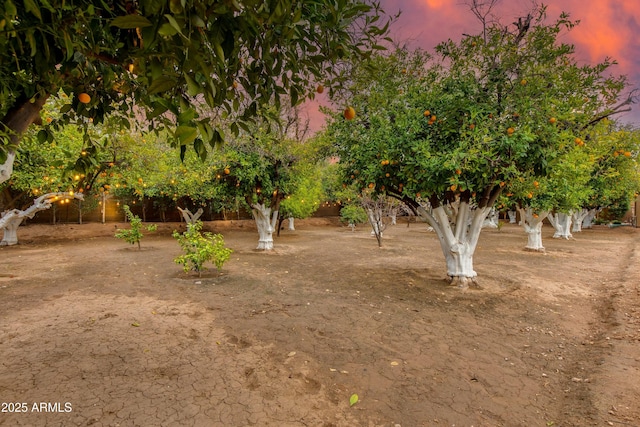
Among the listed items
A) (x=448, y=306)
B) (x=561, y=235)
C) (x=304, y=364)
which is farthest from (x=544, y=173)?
(x=561, y=235)

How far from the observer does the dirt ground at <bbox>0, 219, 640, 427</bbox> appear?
3137mm

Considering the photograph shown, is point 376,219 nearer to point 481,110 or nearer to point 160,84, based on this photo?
point 481,110

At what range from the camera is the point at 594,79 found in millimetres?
6059

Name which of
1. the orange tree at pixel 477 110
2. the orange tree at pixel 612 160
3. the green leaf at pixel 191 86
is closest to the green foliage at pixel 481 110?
the orange tree at pixel 477 110

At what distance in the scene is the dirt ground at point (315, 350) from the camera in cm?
314

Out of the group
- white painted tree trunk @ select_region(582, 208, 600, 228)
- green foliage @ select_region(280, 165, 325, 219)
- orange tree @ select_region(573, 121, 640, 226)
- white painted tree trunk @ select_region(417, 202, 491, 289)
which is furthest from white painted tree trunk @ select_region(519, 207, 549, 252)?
white painted tree trunk @ select_region(582, 208, 600, 228)

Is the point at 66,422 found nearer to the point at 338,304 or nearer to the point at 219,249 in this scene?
the point at 338,304

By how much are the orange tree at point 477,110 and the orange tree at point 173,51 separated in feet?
12.0

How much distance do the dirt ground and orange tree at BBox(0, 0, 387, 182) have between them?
8.18ft

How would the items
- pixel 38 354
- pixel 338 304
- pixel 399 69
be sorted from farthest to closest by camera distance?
1. pixel 399 69
2. pixel 338 304
3. pixel 38 354

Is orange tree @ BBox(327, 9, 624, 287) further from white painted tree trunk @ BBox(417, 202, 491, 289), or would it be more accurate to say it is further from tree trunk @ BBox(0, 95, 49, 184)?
tree trunk @ BBox(0, 95, 49, 184)

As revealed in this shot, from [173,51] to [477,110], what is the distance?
20.0ft

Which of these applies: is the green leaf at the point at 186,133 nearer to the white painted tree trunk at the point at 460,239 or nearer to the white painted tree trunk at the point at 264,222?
the white painted tree trunk at the point at 460,239

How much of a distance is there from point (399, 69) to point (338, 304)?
→ 5535 millimetres
